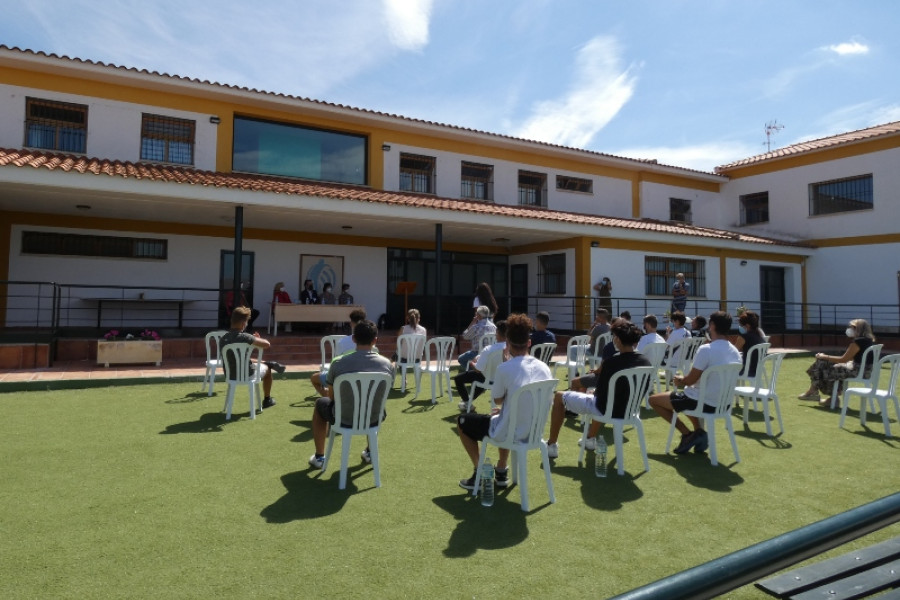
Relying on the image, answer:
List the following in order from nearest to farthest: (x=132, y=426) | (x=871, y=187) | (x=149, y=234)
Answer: (x=132, y=426) → (x=149, y=234) → (x=871, y=187)

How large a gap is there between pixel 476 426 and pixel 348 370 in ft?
3.45

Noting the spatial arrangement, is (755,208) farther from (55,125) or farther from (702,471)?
(55,125)

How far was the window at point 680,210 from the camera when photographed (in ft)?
66.3

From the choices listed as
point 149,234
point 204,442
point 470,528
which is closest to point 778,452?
point 470,528

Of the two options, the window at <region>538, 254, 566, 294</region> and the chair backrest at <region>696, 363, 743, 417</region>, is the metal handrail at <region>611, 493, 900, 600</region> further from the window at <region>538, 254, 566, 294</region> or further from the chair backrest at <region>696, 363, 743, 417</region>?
the window at <region>538, 254, 566, 294</region>

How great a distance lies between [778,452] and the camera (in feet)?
16.3

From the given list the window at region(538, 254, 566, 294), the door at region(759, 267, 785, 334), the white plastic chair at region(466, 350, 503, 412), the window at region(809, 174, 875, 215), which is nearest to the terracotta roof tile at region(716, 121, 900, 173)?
the window at region(809, 174, 875, 215)

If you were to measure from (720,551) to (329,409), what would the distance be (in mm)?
2762

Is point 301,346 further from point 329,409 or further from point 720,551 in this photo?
point 720,551

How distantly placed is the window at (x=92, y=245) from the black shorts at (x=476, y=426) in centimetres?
1161

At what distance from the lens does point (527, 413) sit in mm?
3619

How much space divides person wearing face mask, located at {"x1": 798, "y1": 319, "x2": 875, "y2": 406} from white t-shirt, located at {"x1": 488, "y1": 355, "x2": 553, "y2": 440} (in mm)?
4716

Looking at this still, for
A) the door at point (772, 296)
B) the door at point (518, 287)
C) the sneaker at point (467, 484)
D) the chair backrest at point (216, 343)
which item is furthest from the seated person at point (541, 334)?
the door at point (772, 296)

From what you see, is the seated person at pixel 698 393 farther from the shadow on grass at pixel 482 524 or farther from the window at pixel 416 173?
the window at pixel 416 173
